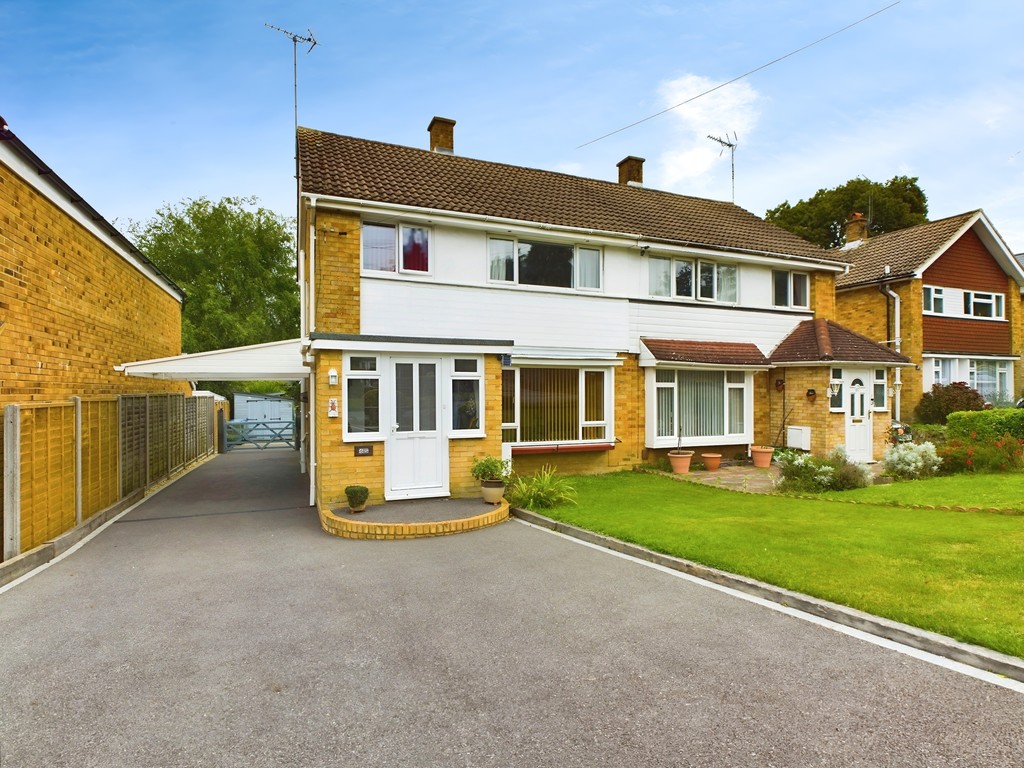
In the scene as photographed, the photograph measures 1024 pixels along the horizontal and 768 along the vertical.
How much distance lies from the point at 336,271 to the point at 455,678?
8106 mm

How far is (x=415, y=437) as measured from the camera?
32.6 ft

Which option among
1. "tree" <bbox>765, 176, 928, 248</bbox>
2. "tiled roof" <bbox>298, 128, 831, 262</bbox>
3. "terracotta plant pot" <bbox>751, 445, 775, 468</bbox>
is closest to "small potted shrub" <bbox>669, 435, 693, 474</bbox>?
"terracotta plant pot" <bbox>751, 445, 775, 468</bbox>

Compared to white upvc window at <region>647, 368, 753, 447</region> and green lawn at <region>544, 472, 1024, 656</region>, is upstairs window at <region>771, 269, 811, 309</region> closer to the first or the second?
white upvc window at <region>647, 368, 753, 447</region>

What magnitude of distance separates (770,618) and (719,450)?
33.5 ft

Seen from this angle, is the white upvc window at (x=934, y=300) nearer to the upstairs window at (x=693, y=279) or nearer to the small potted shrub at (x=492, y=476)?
the upstairs window at (x=693, y=279)

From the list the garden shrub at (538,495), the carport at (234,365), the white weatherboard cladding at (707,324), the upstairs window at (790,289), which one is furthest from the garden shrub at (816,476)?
the carport at (234,365)

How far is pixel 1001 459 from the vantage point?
39.6 feet

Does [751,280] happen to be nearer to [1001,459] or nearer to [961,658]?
[1001,459]

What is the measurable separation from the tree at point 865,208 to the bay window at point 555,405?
29909 mm

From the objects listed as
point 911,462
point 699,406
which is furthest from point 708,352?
point 911,462

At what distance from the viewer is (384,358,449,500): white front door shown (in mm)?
9805

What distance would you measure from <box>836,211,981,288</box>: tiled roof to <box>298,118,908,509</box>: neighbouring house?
221 inches

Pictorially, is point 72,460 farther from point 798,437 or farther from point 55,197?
point 798,437

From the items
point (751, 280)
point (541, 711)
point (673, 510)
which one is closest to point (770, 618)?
point (541, 711)
